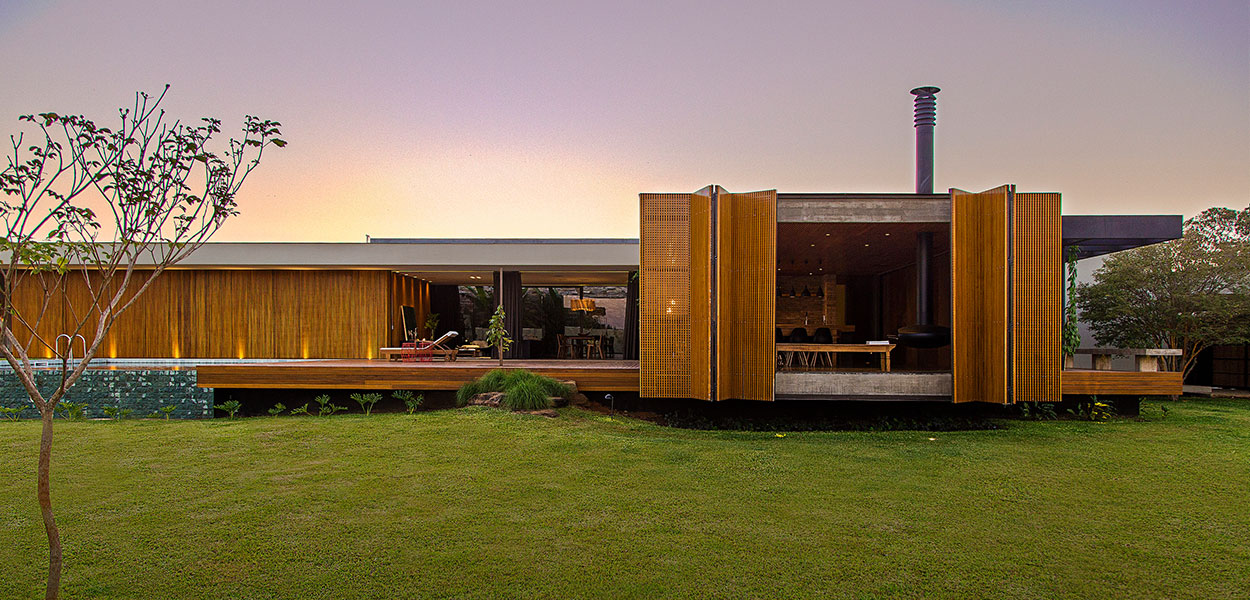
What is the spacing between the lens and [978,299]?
31.2 ft

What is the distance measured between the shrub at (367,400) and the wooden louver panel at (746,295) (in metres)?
5.21

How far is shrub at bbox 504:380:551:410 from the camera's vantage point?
945 cm

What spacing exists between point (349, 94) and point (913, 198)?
1160 cm

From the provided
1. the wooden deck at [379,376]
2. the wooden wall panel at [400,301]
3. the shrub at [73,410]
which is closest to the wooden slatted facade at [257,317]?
the wooden wall panel at [400,301]

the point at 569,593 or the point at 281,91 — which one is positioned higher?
the point at 281,91

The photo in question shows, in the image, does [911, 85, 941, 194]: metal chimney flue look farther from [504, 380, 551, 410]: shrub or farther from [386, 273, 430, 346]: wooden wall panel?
[386, 273, 430, 346]: wooden wall panel

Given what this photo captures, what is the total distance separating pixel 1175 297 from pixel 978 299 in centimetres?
934

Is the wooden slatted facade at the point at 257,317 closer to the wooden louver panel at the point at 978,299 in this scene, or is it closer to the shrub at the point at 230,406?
the shrub at the point at 230,406

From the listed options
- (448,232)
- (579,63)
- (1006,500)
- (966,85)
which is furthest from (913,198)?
(448,232)

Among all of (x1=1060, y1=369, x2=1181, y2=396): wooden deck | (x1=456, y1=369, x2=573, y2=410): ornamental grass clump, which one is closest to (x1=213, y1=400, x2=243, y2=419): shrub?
(x1=456, y1=369, x2=573, y2=410): ornamental grass clump

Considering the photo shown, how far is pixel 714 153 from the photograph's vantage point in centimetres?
1806

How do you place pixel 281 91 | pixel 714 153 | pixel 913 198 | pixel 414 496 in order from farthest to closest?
pixel 714 153 < pixel 281 91 < pixel 913 198 < pixel 414 496

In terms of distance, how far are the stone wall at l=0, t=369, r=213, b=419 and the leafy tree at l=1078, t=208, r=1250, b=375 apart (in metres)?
18.1

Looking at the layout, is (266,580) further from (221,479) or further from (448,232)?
(448,232)
